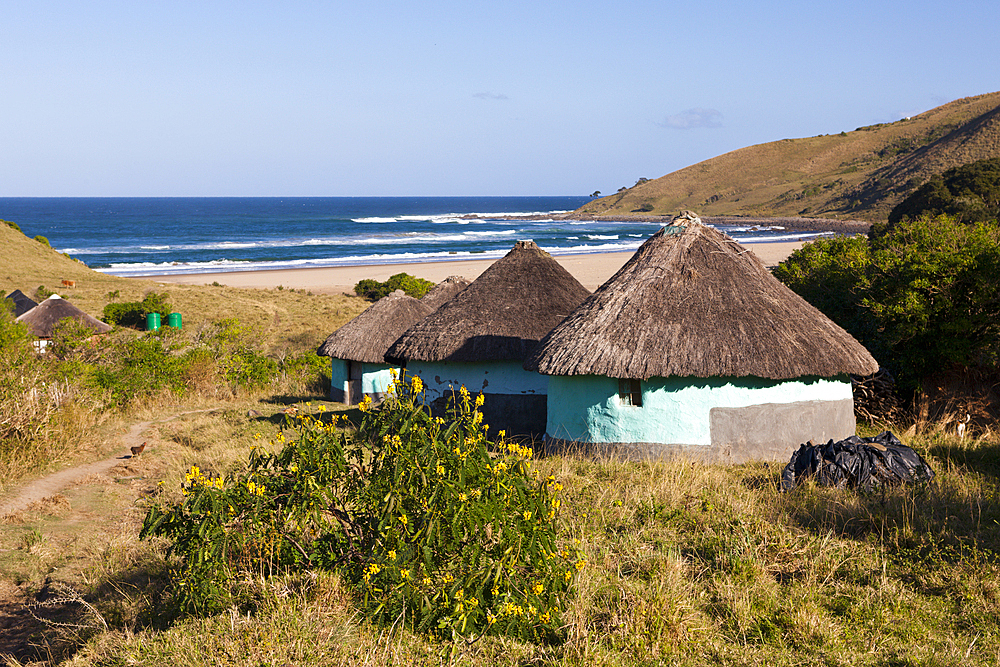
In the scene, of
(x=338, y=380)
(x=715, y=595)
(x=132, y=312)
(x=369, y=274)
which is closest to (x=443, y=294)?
(x=338, y=380)

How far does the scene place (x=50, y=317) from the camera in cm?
2194

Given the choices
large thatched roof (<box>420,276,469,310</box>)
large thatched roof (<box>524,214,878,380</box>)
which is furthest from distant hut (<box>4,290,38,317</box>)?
large thatched roof (<box>524,214,878,380</box>)

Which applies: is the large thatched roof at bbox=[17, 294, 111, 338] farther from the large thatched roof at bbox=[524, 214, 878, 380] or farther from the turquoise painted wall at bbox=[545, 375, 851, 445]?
the turquoise painted wall at bbox=[545, 375, 851, 445]

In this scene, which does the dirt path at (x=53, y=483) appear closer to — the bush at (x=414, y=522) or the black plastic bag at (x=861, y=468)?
the bush at (x=414, y=522)

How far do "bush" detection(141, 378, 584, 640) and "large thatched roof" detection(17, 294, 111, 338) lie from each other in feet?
62.5

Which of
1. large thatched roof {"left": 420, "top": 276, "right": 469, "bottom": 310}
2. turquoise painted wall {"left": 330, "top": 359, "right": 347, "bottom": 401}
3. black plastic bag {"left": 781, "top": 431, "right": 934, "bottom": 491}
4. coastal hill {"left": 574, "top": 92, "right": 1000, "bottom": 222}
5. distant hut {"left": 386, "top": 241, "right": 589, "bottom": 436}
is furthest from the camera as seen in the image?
coastal hill {"left": 574, "top": 92, "right": 1000, "bottom": 222}

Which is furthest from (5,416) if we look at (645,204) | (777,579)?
(645,204)

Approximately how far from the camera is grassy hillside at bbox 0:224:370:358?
2900 cm

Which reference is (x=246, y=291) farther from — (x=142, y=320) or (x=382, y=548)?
(x=382, y=548)

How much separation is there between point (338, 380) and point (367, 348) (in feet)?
5.15

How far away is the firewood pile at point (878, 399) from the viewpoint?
41.1ft

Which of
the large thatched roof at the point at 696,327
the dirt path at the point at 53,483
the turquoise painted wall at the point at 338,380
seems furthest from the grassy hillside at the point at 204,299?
the large thatched roof at the point at 696,327

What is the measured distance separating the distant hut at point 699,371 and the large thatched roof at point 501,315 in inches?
107

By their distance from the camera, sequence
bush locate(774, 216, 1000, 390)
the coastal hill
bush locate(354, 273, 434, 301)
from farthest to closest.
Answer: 1. the coastal hill
2. bush locate(354, 273, 434, 301)
3. bush locate(774, 216, 1000, 390)
